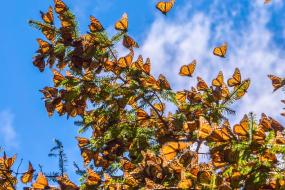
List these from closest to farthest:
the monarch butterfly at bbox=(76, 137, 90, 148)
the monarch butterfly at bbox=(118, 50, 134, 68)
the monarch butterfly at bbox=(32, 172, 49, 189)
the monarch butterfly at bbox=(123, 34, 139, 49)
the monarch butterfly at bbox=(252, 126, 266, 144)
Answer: the monarch butterfly at bbox=(252, 126, 266, 144)
the monarch butterfly at bbox=(32, 172, 49, 189)
the monarch butterfly at bbox=(118, 50, 134, 68)
the monarch butterfly at bbox=(123, 34, 139, 49)
the monarch butterfly at bbox=(76, 137, 90, 148)

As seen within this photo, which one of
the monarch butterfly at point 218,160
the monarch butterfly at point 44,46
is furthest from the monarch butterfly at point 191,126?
the monarch butterfly at point 44,46

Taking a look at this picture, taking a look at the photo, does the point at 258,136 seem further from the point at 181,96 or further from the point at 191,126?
the point at 181,96

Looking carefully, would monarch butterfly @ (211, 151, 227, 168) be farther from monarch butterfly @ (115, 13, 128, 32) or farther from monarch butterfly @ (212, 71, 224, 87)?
monarch butterfly @ (115, 13, 128, 32)

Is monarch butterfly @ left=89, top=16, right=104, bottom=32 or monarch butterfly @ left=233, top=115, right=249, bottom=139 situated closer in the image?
monarch butterfly @ left=233, top=115, right=249, bottom=139

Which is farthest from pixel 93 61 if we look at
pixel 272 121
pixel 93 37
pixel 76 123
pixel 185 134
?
pixel 272 121

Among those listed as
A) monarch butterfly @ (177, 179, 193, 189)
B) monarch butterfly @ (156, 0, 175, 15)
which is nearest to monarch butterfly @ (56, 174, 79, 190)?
monarch butterfly @ (177, 179, 193, 189)

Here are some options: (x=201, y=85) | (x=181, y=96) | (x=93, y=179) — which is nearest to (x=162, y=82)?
(x=181, y=96)
